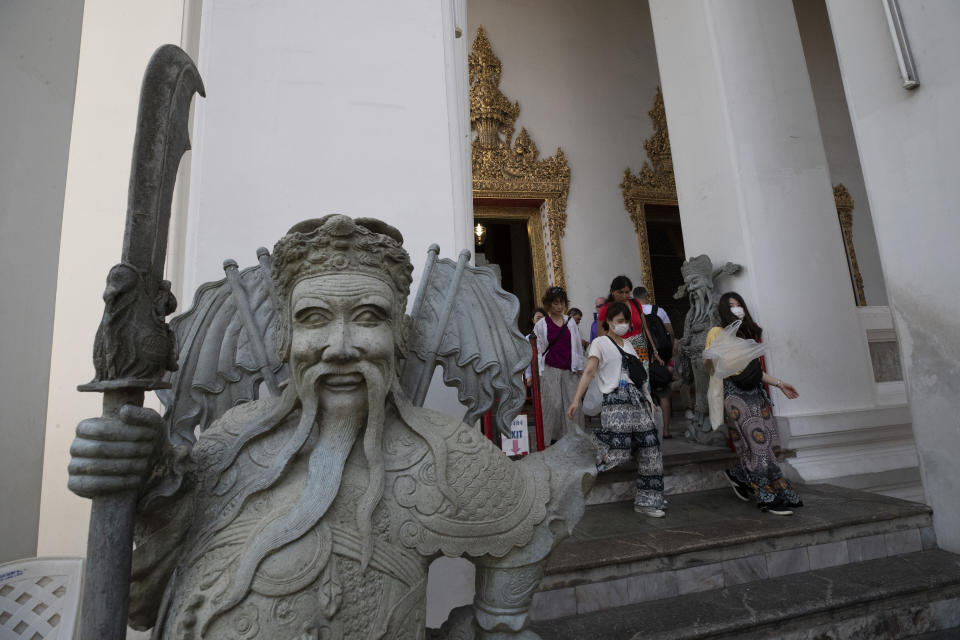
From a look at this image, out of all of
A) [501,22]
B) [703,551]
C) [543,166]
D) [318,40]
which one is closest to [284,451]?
[318,40]

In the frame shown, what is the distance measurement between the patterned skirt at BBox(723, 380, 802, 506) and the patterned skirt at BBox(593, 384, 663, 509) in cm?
59

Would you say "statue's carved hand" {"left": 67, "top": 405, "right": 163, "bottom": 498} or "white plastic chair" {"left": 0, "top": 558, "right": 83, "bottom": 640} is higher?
"statue's carved hand" {"left": 67, "top": 405, "right": 163, "bottom": 498}

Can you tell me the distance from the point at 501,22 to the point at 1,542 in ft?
24.0

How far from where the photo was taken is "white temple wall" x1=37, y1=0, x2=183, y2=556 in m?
2.66

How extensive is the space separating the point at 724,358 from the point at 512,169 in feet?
13.3

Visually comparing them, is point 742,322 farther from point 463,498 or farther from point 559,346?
point 463,498

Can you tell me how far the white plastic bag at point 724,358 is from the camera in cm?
295

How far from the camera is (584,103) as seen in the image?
665 cm

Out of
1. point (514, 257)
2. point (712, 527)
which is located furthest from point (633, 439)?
point (514, 257)

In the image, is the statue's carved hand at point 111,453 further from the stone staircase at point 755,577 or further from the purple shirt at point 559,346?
the purple shirt at point 559,346

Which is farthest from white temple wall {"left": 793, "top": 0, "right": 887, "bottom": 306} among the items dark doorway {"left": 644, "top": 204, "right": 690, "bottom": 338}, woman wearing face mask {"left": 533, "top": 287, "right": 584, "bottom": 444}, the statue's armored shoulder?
the statue's armored shoulder

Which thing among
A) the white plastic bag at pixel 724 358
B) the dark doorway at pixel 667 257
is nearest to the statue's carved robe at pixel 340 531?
the white plastic bag at pixel 724 358

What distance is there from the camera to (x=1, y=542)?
167cm

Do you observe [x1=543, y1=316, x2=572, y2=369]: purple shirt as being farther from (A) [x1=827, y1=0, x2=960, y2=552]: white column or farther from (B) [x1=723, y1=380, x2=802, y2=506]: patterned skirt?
(A) [x1=827, y1=0, x2=960, y2=552]: white column
